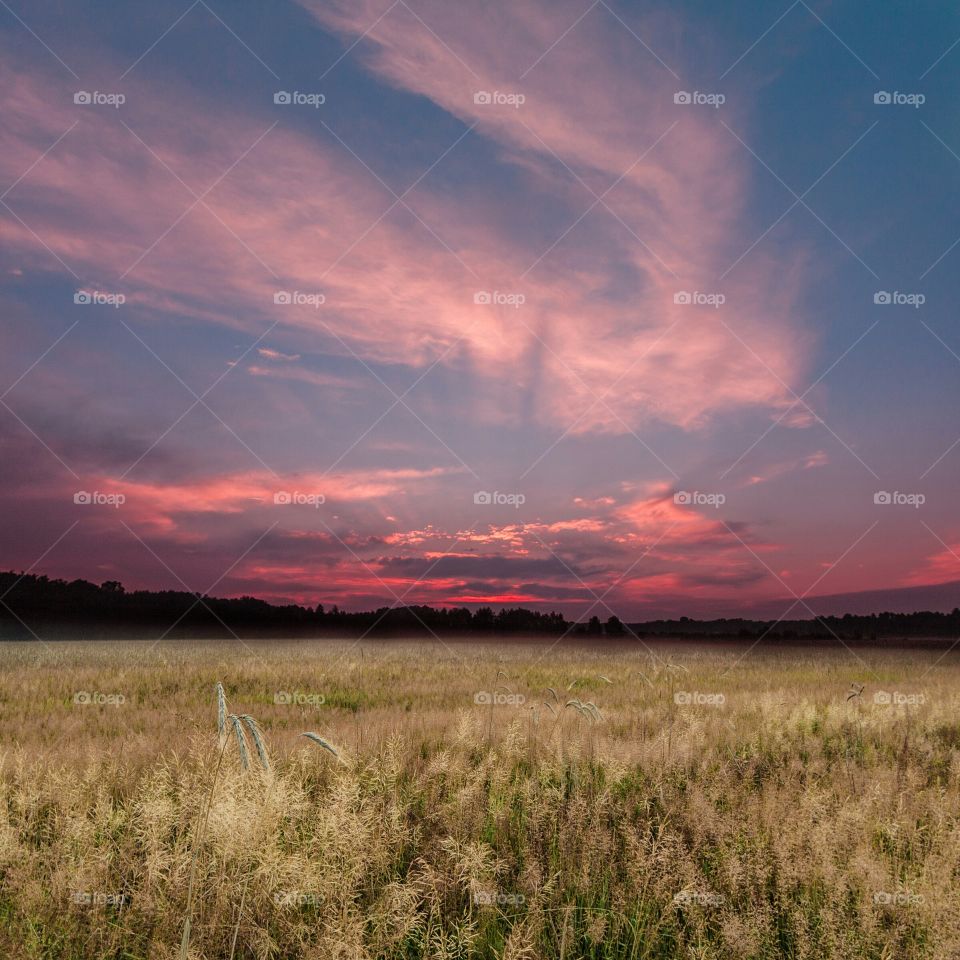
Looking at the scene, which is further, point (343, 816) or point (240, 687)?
point (240, 687)

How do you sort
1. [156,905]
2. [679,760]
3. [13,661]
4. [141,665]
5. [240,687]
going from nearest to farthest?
[156,905] < [679,760] < [240,687] < [141,665] < [13,661]

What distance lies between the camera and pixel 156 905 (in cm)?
369

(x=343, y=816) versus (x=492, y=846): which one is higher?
(x=343, y=816)

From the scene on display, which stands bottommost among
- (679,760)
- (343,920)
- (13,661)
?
(13,661)

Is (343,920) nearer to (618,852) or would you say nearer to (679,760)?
(618,852)

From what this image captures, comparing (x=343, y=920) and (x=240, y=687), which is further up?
(x=343, y=920)

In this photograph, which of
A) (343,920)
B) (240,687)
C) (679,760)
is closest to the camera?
(343,920)

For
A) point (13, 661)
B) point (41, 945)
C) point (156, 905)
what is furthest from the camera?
point (13, 661)

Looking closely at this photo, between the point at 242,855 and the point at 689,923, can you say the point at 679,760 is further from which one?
the point at 242,855

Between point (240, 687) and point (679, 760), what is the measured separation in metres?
13.6

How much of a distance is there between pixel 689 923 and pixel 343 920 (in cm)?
214

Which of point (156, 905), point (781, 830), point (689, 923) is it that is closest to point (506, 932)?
point (689, 923)

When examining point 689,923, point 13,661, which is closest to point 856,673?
point 689,923

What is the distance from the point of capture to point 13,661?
2577cm
